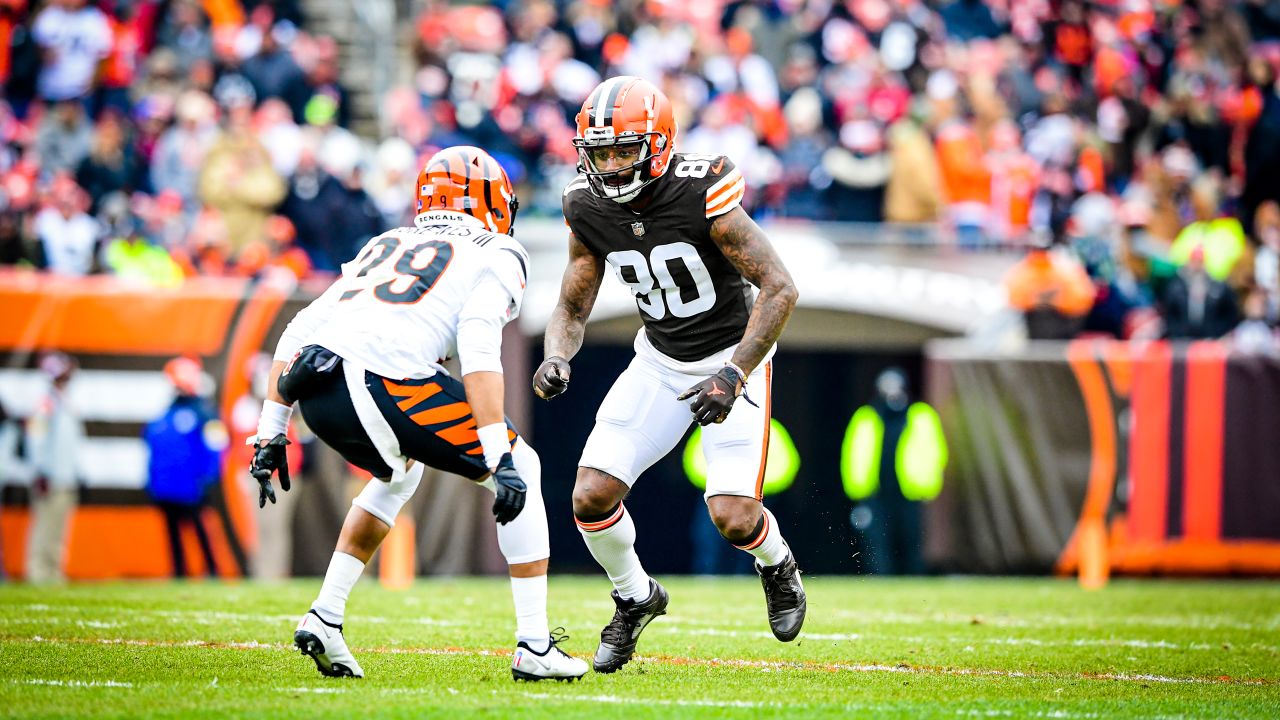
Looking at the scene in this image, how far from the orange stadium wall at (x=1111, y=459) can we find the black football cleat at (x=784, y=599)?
631 cm

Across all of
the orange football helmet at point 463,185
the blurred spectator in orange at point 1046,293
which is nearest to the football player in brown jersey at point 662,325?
the orange football helmet at point 463,185

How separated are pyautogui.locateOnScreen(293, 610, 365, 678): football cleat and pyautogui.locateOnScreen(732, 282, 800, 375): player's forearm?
172cm

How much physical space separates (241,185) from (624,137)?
7.84 meters

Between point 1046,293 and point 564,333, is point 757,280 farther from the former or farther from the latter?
point 1046,293

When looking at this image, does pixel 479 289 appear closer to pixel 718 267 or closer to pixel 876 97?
pixel 718 267

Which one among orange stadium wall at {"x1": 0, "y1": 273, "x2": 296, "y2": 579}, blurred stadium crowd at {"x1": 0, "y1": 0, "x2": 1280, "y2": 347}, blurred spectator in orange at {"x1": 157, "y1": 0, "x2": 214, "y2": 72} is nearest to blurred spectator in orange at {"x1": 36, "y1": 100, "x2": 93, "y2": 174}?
blurred stadium crowd at {"x1": 0, "y1": 0, "x2": 1280, "y2": 347}

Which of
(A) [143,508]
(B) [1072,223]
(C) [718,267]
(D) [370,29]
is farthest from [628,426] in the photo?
(D) [370,29]

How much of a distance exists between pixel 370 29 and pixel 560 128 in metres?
2.95

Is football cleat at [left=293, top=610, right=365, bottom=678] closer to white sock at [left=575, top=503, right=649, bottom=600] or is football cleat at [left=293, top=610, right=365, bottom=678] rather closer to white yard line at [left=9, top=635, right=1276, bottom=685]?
white yard line at [left=9, top=635, right=1276, bottom=685]

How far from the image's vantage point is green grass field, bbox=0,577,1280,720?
5098 millimetres

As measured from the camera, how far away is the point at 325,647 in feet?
18.1

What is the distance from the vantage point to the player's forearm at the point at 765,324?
5.97 m

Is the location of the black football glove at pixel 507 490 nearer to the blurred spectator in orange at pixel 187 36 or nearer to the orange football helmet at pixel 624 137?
the orange football helmet at pixel 624 137

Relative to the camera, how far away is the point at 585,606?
357 inches
